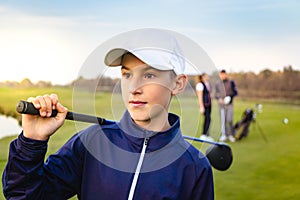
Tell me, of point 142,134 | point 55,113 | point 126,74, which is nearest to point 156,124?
point 142,134

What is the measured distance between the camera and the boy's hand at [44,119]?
3.38 ft

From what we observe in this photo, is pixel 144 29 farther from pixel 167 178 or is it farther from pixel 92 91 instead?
pixel 167 178

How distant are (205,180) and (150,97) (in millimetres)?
256

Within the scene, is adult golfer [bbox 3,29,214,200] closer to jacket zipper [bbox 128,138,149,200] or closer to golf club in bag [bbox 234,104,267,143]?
jacket zipper [bbox 128,138,149,200]

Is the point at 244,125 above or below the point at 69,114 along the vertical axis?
below

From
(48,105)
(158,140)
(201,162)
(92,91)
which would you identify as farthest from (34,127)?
(201,162)

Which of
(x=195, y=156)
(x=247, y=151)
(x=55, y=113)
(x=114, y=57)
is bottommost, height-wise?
(x=247, y=151)

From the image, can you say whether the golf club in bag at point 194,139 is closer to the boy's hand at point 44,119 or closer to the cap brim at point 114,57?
the boy's hand at point 44,119

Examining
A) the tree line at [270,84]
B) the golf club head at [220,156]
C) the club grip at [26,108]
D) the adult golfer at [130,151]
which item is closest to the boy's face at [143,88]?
the adult golfer at [130,151]

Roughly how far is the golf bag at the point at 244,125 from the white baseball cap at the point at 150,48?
18.7ft

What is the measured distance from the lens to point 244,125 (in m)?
6.77

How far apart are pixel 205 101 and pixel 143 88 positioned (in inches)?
13.1

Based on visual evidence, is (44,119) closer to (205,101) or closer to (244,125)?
(205,101)

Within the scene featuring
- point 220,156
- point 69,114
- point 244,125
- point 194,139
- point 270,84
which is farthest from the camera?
point 270,84
